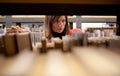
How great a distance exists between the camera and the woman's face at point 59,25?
6.83 feet

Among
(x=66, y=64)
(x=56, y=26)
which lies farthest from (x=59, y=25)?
(x=66, y=64)

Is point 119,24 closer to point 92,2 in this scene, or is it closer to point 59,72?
point 92,2

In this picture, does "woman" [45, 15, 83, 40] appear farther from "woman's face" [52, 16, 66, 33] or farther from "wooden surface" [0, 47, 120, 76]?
"wooden surface" [0, 47, 120, 76]

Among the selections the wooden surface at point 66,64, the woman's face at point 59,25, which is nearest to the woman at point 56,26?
the woman's face at point 59,25

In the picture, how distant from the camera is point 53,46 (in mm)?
889

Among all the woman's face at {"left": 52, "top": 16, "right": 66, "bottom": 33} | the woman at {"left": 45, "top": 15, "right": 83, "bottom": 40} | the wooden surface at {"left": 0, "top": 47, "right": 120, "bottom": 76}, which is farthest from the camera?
the woman's face at {"left": 52, "top": 16, "right": 66, "bottom": 33}

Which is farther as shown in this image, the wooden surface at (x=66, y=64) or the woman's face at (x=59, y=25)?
the woman's face at (x=59, y=25)

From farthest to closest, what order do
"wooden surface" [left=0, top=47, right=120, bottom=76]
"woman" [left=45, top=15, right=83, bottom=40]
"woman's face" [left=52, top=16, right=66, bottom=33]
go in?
"woman's face" [left=52, top=16, right=66, bottom=33] < "woman" [left=45, top=15, right=83, bottom=40] < "wooden surface" [left=0, top=47, right=120, bottom=76]

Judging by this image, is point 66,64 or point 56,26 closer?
point 66,64

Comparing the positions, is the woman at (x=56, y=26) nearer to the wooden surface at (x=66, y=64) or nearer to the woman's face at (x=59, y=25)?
the woman's face at (x=59, y=25)

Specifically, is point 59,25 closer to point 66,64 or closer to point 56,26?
point 56,26

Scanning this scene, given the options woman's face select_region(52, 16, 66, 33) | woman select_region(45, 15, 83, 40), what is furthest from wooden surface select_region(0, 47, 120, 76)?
woman's face select_region(52, 16, 66, 33)

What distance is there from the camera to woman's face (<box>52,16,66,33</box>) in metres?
2.08

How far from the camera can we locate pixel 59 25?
87.0 inches
